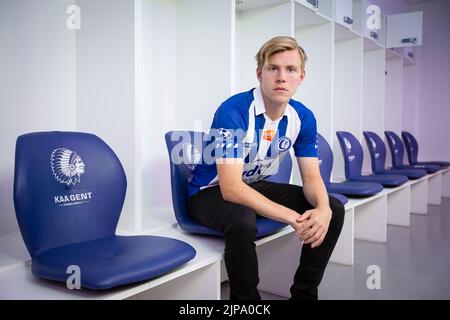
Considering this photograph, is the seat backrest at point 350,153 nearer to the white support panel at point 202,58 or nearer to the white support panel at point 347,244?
the white support panel at point 347,244

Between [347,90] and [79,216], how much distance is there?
3026 mm

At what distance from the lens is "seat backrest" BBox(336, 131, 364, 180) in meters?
3.25

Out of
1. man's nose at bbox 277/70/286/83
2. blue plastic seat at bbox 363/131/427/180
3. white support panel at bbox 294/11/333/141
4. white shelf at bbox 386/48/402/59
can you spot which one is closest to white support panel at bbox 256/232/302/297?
man's nose at bbox 277/70/286/83

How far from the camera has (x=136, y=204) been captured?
168 centimetres

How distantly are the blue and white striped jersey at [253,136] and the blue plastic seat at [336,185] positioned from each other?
1038 millimetres

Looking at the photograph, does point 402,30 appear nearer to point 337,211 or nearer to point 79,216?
point 337,211

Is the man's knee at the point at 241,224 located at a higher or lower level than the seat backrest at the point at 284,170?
lower

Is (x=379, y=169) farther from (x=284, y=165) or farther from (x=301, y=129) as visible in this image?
(x=301, y=129)

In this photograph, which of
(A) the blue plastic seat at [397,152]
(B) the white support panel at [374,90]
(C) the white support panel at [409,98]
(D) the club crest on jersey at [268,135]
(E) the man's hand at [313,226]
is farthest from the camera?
(C) the white support panel at [409,98]

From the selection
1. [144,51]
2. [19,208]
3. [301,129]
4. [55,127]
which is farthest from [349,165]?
[19,208]

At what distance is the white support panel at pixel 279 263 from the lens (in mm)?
1961

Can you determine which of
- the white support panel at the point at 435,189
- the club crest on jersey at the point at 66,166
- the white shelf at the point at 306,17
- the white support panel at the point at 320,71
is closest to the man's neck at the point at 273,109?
the club crest on jersey at the point at 66,166

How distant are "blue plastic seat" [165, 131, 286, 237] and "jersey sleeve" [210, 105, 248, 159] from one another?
0.27m

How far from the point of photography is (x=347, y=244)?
2500 millimetres
